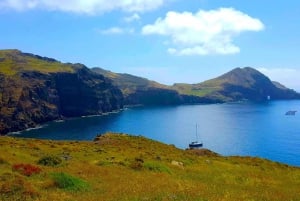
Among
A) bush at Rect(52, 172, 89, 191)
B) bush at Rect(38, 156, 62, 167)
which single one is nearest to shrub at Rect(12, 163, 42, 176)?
bush at Rect(52, 172, 89, 191)

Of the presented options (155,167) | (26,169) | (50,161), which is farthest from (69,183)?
(155,167)

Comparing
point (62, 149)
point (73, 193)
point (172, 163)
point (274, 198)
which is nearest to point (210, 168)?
point (172, 163)

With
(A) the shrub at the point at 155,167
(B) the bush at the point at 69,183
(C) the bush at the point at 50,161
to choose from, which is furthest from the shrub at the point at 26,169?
(A) the shrub at the point at 155,167

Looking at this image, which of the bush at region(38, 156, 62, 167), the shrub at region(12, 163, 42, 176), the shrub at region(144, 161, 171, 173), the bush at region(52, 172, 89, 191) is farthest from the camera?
the shrub at region(144, 161, 171, 173)

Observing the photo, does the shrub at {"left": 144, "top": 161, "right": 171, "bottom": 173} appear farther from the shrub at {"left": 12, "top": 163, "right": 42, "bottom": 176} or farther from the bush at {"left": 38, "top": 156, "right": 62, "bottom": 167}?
the shrub at {"left": 12, "top": 163, "right": 42, "bottom": 176}

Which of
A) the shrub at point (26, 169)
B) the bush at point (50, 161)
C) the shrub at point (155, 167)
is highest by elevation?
the shrub at point (26, 169)

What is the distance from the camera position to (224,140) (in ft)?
628

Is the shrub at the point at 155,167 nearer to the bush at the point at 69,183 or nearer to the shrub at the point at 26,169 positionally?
the shrub at the point at 26,169

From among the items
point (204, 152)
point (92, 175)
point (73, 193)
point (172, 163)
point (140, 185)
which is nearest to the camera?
point (73, 193)

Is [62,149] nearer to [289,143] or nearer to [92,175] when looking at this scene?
[92,175]

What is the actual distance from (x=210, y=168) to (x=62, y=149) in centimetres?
1723

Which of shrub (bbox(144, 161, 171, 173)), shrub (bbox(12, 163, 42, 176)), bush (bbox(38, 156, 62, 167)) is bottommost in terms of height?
shrub (bbox(144, 161, 171, 173))

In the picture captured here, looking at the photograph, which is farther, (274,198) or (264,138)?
(264,138)

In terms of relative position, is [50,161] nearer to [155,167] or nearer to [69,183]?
[155,167]
